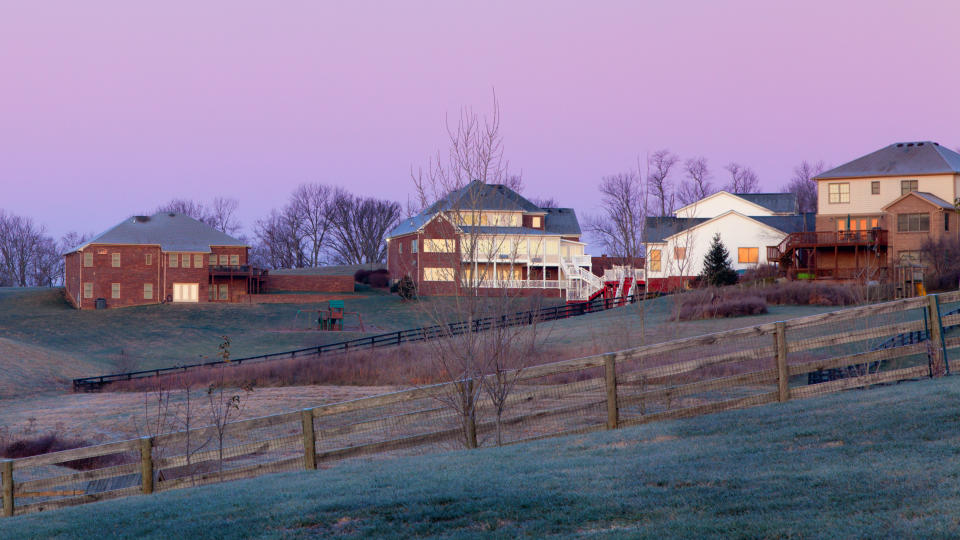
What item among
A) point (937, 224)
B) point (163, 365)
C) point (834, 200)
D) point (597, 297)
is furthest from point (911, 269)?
point (163, 365)

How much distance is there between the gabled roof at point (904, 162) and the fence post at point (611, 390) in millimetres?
50576

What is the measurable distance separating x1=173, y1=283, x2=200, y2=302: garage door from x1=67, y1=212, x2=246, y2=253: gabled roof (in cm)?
288

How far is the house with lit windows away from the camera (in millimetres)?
51281

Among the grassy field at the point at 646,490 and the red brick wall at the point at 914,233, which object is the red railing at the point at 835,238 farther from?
the grassy field at the point at 646,490

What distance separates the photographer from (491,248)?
1207 cm

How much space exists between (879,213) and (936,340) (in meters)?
47.5

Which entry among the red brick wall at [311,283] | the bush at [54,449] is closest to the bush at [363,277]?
the red brick wall at [311,283]

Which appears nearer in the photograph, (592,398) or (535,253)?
(592,398)

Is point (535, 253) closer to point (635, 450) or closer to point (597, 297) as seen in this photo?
point (597, 297)

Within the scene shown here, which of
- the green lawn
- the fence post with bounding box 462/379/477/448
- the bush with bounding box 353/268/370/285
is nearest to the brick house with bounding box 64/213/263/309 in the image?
the green lawn

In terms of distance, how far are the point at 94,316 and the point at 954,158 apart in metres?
61.2

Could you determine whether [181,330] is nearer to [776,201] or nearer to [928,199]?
[928,199]

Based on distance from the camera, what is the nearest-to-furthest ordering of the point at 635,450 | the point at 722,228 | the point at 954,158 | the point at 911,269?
the point at 635,450 < the point at 911,269 < the point at 954,158 < the point at 722,228

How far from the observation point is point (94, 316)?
201 ft
